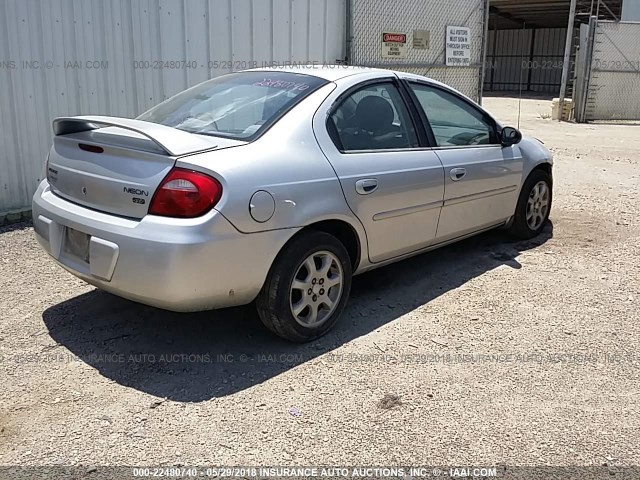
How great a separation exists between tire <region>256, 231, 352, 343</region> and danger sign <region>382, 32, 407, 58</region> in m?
6.49

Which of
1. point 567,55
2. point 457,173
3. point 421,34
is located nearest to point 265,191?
point 457,173

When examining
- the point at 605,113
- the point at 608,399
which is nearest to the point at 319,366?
the point at 608,399

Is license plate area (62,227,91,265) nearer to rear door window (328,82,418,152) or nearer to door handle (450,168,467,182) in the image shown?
rear door window (328,82,418,152)

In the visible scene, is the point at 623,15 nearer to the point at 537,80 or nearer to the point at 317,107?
the point at 537,80

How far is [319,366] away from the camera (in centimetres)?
370

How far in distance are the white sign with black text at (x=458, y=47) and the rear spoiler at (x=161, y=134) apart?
8.10m

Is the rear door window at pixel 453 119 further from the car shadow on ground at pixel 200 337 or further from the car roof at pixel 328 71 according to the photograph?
the car shadow on ground at pixel 200 337

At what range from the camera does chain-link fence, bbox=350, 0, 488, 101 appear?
9445mm

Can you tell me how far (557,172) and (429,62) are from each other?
2.76 metres

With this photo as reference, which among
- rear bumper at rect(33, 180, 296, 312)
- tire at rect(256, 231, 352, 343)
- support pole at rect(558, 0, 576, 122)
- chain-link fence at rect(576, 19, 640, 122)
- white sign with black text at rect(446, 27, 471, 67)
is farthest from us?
support pole at rect(558, 0, 576, 122)

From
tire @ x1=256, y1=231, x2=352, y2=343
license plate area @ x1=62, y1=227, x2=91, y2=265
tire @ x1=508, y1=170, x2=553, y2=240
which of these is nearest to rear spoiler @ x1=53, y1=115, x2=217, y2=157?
license plate area @ x1=62, y1=227, x2=91, y2=265

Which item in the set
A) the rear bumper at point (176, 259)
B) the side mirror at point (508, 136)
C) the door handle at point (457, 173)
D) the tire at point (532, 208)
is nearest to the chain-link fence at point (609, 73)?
the tire at point (532, 208)

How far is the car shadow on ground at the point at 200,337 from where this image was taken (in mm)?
3549

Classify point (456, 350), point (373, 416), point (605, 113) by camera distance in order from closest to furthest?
point (373, 416)
point (456, 350)
point (605, 113)
